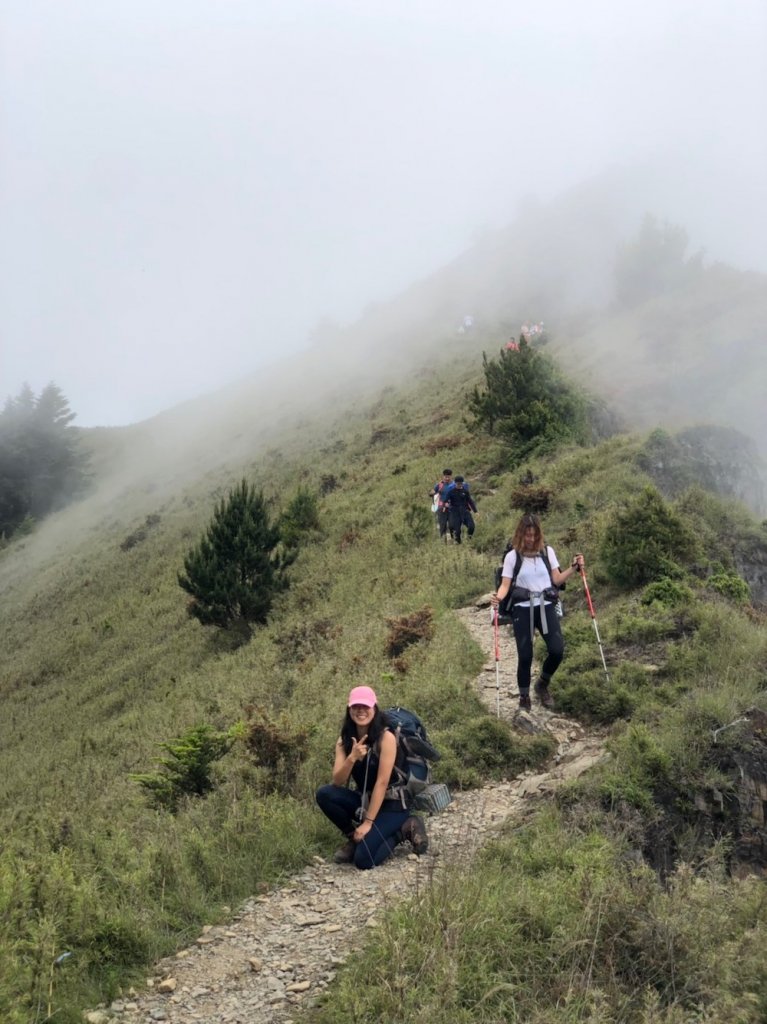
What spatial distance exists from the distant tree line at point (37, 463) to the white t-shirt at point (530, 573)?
4871 cm

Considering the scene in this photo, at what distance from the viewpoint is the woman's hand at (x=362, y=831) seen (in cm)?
482

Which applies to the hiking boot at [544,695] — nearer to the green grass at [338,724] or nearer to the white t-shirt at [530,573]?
the green grass at [338,724]

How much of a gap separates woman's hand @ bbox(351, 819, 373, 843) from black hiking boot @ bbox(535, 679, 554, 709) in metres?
3.20

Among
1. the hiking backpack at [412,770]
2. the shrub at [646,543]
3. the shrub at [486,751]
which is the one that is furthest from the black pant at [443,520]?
the hiking backpack at [412,770]

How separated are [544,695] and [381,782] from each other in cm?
321

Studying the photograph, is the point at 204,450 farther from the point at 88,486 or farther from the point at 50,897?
the point at 50,897

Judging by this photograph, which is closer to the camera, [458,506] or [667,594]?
[667,594]

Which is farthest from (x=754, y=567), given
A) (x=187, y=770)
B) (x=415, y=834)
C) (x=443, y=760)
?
(x=187, y=770)

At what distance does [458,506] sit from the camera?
1541 centimetres

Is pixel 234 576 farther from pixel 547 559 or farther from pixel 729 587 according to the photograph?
pixel 547 559

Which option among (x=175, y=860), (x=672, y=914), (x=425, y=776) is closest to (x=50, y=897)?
(x=175, y=860)

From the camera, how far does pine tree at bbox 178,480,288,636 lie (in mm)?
16953

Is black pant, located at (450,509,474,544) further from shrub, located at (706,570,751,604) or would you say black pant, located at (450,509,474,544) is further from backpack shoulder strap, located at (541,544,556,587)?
backpack shoulder strap, located at (541,544,556,587)

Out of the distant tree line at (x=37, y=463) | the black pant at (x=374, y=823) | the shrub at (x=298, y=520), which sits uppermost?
the distant tree line at (x=37, y=463)
